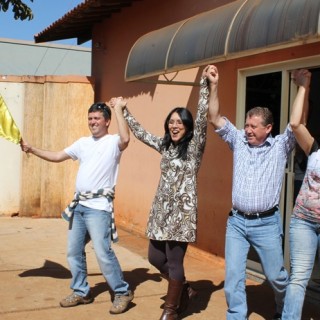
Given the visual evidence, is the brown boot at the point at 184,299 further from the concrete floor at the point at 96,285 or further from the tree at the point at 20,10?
the tree at the point at 20,10

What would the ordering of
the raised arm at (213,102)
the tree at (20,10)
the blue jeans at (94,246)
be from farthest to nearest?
the tree at (20,10), the blue jeans at (94,246), the raised arm at (213,102)

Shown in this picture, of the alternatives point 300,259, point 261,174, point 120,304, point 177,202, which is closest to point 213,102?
point 261,174

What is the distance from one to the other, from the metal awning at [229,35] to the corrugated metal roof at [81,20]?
2456 mm

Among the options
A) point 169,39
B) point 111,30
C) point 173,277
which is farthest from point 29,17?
point 173,277

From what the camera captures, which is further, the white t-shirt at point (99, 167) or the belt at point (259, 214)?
the white t-shirt at point (99, 167)

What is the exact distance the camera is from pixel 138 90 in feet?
28.2

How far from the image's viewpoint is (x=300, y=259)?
12.5ft

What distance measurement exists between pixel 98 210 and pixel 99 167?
0.37 meters

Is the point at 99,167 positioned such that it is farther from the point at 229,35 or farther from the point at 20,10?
the point at 20,10

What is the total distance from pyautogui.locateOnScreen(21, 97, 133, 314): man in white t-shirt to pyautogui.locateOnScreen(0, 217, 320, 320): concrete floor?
0.64 feet

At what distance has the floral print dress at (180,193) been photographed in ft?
14.0

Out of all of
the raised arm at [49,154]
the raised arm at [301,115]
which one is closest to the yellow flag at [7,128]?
the raised arm at [49,154]

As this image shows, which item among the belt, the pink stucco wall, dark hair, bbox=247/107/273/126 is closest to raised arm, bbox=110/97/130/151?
dark hair, bbox=247/107/273/126

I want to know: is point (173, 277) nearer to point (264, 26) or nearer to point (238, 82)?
point (264, 26)
